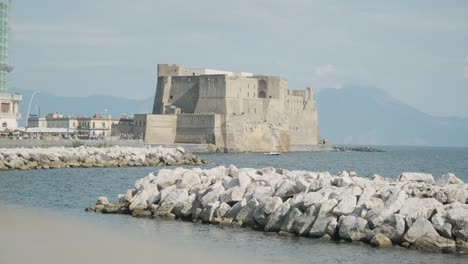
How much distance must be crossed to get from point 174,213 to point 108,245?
414 cm

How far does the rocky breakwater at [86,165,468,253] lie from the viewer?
12.4 meters

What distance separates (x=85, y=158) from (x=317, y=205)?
23.0 m

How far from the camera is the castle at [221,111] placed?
63312mm

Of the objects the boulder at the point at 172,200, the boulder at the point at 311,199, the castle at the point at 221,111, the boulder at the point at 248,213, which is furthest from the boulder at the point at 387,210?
the castle at the point at 221,111

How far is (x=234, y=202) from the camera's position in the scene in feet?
50.9

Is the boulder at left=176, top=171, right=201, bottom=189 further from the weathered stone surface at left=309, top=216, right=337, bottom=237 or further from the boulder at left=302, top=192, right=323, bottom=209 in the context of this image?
the weathered stone surface at left=309, top=216, right=337, bottom=237

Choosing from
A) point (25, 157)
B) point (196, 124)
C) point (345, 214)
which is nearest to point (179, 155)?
point (25, 157)

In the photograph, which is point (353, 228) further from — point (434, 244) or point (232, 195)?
point (232, 195)

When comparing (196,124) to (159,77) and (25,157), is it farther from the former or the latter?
(25,157)

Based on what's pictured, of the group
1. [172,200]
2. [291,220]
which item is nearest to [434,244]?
[291,220]

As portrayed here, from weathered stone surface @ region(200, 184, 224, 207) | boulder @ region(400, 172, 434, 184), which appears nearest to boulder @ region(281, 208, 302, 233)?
weathered stone surface @ region(200, 184, 224, 207)

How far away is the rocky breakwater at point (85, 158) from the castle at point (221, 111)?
2096cm

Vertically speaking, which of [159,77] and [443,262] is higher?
[159,77]

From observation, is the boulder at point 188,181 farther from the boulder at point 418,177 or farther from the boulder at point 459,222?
the boulder at point 459,222
